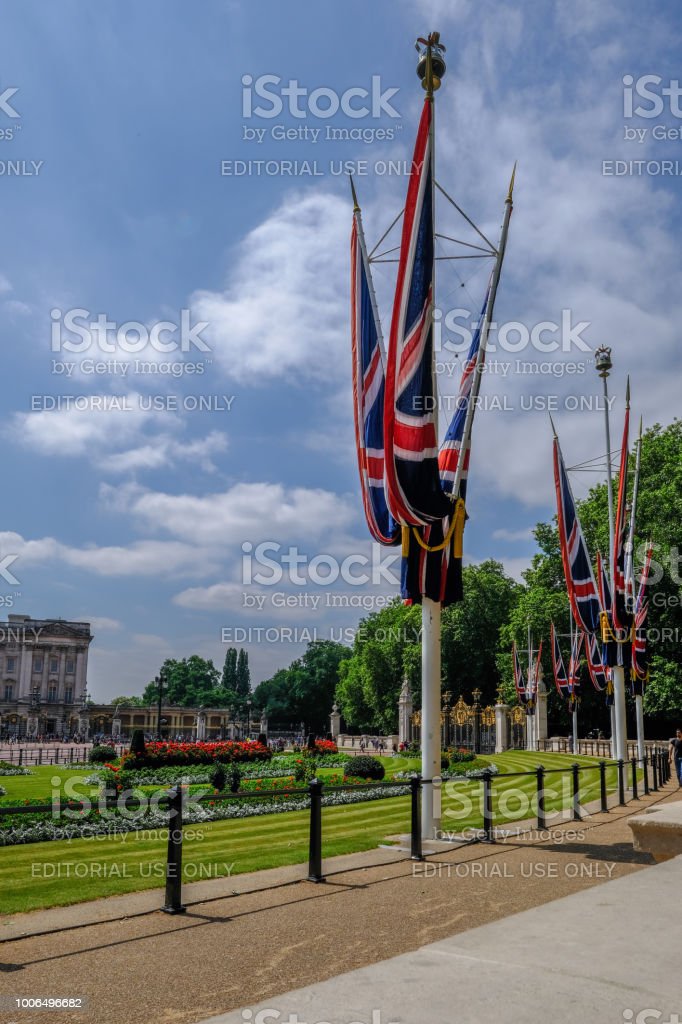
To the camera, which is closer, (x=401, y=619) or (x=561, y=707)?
(x=561, y=707)

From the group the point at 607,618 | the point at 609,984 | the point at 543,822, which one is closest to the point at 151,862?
the point at 543,822

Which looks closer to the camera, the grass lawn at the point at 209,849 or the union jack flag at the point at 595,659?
the grass lawn at the point at 209,849

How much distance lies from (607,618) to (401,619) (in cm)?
4799

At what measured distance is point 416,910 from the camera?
8.30m

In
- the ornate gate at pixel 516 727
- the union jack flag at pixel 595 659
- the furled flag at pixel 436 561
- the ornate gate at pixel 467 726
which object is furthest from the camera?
the ornate gate at pixel 467 726

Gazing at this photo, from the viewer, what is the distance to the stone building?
443ft

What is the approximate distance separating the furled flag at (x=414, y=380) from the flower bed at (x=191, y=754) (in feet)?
70.6

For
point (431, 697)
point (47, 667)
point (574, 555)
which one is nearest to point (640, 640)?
point (574, 555)

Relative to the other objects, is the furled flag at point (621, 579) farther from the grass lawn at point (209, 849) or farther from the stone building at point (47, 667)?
the stone building at point (47, 667)

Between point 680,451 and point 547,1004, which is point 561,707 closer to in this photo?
point 680,451

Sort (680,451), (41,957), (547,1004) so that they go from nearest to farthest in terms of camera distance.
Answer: (547,1004), (41,957), (680,451)

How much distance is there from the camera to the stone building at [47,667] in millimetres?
135125

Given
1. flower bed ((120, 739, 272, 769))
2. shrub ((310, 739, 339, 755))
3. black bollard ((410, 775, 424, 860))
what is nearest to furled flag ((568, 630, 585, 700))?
shrub ((310, 739, 339, 755))

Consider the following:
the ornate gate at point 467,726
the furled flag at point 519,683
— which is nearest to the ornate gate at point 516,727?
the ornate gate at point 467,726
